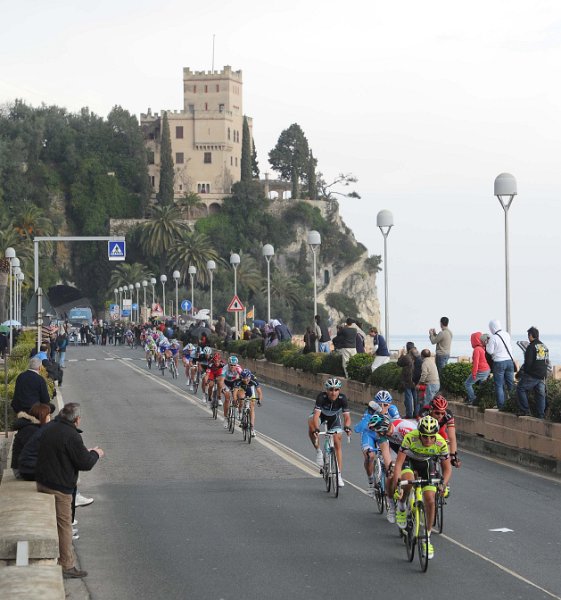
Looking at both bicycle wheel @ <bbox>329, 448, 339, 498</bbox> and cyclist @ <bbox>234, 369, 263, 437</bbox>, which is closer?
bicycle wheel @ <bbox>329, 448, 339, 498</bbox>

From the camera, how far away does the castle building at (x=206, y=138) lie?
160m

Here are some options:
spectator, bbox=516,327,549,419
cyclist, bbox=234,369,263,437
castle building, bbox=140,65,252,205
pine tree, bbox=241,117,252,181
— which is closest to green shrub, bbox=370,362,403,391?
cyclist, bbox=234,369,263,437

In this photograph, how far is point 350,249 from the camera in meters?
166

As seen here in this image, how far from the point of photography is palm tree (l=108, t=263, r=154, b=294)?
145375 millimetres

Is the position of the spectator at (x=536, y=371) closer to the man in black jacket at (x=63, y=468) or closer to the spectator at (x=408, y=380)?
the spectator at (x=408, y=380)

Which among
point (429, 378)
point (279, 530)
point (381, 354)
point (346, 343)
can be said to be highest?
point (346, 343)

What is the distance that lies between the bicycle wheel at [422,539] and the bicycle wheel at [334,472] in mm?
4657

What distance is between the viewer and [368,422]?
14375 mm

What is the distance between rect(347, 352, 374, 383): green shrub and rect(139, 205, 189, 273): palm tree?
366 ft

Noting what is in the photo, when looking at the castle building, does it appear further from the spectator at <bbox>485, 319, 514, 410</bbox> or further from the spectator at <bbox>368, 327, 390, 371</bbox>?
the spectator at <bbox>485, 319, 514, 410</bbox>

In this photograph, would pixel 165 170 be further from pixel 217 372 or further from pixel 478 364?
pixel 478 364

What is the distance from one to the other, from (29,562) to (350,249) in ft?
514

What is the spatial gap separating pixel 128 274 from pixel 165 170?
13.0 m

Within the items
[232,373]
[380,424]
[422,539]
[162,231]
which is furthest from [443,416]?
[162,231]
